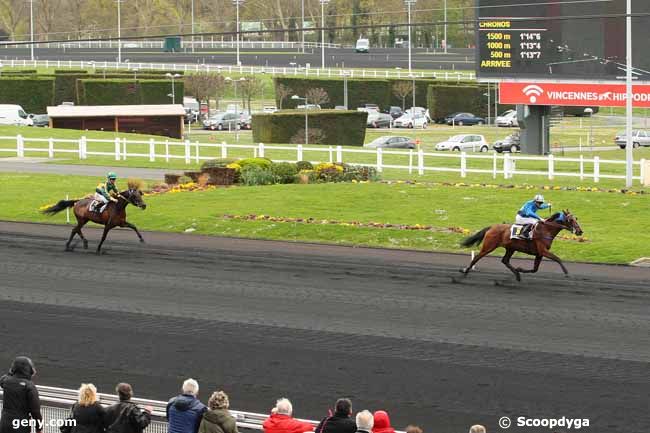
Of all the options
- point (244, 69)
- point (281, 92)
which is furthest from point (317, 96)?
point (244, 69)

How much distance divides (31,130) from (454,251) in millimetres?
37115

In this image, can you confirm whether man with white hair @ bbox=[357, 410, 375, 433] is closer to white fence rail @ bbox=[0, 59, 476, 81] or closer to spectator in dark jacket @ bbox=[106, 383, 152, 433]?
spectator in dark jacket @ bbox=[106, 383, 152, 433]

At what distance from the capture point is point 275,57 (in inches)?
4606

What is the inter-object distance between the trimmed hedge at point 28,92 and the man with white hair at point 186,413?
6615 cm

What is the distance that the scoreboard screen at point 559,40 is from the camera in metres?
41.4

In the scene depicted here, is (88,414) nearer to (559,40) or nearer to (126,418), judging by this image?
(126,418)

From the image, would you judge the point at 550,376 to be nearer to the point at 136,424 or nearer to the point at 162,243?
the point at 136,424

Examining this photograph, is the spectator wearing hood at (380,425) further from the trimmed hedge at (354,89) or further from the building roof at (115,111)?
the trimmed hedge at (354,89)

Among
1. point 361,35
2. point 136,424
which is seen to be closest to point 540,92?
point 136,424

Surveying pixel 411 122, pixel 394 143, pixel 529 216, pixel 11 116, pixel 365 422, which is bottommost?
pixel 365 422

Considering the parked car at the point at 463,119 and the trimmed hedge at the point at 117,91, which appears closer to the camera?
the trimmed hedge at the point at 117,91

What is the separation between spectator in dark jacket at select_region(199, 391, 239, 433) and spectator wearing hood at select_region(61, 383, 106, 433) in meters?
0.91

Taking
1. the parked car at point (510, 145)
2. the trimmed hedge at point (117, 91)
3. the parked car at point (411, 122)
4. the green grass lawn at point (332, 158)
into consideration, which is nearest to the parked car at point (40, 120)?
the trimmed hedge at point (117, 91)

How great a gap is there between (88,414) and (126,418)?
344 mm
